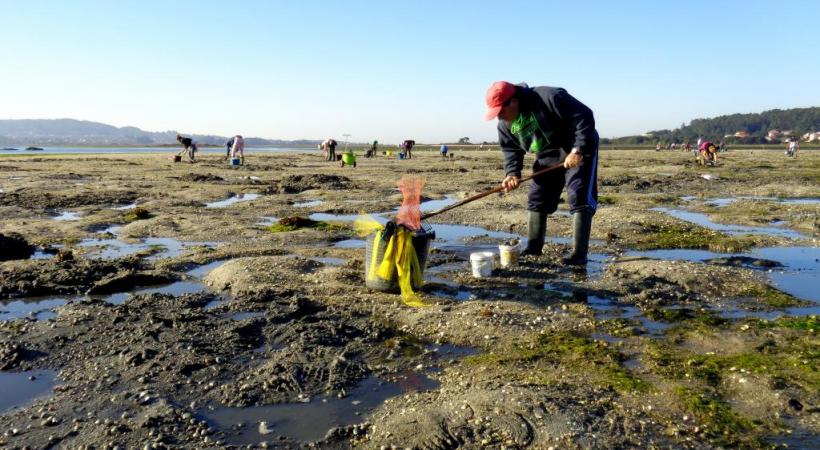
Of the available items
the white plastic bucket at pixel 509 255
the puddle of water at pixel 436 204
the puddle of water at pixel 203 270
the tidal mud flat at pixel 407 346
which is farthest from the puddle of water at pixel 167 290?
the puddle of water at pixel 436 204

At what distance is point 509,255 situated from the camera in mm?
7320

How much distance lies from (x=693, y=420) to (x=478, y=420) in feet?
4.18

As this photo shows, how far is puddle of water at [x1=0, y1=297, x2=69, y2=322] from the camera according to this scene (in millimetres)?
5770

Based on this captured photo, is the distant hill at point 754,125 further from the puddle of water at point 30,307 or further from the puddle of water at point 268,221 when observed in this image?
the puddle of water at point 30,307

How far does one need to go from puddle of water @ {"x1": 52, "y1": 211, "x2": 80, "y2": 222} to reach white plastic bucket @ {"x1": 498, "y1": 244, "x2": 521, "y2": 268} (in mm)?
9294

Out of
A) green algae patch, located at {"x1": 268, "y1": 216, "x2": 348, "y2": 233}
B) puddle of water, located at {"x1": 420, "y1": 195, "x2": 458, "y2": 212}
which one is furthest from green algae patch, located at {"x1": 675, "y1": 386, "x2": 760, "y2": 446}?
puddle of water, located at {"x1": 420, "y1": 195, "x2": 458, "y2": 212}

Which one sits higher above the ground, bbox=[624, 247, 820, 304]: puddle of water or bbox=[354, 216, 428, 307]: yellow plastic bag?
bbox=[354, 216, 428, 307]: yellow plastic bag

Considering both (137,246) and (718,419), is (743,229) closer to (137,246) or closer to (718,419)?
(718,419)

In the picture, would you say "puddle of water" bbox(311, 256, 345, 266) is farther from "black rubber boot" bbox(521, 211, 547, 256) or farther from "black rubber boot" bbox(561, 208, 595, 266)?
"black rubber boot" bbox(561, 208, 595, 266)

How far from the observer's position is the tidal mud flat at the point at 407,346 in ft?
11.5

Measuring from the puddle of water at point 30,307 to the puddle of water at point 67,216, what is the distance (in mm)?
6411

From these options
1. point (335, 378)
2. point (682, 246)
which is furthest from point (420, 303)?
point (682, 246)

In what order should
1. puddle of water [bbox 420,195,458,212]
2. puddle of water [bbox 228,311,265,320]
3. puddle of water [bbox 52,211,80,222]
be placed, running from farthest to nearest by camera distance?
puddle of water [bbox 420,195,458,212]
puddle of water [bbox 52,211,80,222]
puddle of water [bbox 228,311,265,320]

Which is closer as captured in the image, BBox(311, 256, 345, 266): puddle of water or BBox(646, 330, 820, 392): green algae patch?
BBox(646, 330, 820, 392): green algae patch
